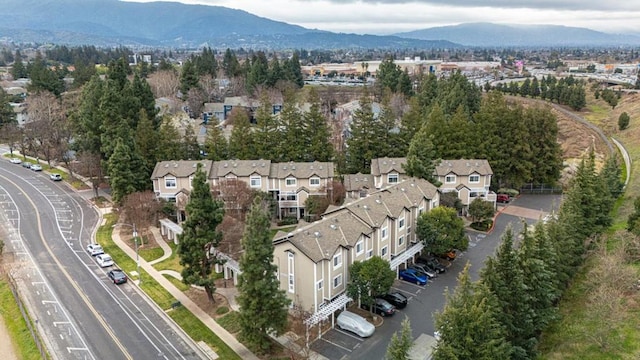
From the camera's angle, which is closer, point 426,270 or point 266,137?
point 426,270

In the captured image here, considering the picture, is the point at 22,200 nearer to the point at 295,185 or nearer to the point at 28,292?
the point at 28,292

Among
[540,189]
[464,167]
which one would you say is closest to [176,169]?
[464,167]

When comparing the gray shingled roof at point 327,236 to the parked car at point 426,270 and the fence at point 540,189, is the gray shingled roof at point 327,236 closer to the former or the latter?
the parked car at point 426,270

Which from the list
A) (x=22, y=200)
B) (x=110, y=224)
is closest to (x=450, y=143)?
(x=110, y=224)

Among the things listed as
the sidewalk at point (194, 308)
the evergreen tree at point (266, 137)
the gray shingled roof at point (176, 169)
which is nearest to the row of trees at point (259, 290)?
the sidewalk at point (194, 308)

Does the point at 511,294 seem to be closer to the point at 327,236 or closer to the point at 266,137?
the point at 327,236
